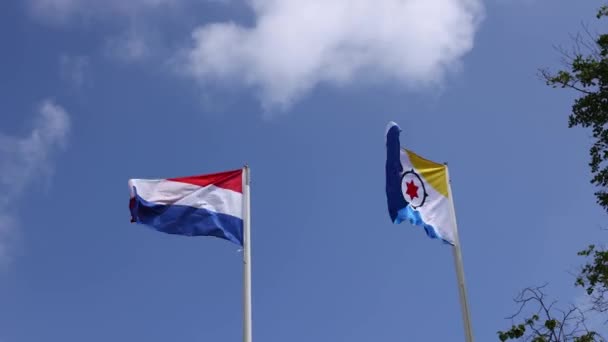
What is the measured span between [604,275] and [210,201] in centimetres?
868

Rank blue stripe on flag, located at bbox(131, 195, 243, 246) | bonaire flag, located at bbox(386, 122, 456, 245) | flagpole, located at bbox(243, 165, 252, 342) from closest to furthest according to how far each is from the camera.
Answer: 1. flagpole, located at bbox(243, 165, 252, 342)
2. blue stripe on flag, located at bbox(131, 195, 243, 246)
3. bonaire flag, located at bbox(386, 122, 456, 245)

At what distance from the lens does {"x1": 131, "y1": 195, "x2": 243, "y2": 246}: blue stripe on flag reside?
55.9ft

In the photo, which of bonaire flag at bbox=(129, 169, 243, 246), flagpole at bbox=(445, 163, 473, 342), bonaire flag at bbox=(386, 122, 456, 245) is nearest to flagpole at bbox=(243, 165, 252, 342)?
bonaire flag at bbox=(129, 169, 243, 246)

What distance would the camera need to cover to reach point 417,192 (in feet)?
57.8

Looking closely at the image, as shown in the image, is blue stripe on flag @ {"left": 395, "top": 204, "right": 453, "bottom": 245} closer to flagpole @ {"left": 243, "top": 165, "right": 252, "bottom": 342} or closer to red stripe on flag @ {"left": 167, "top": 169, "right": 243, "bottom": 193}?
flagpole @ {"left": 243, "top": 165, "right": 252, "bottom": 342}

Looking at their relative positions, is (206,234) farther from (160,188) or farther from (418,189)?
(418,189)

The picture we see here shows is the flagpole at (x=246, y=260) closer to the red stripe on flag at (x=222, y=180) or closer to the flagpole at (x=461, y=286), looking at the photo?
the red stripe on flag at (x=222, y=180)

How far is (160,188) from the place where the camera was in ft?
56.9

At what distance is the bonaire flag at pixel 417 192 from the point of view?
17.2 metres

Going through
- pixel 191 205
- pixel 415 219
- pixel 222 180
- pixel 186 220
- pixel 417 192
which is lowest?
pixel 415 219

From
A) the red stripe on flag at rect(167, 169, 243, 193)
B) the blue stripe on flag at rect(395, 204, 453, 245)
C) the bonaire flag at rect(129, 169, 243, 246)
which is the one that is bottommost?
the blue stripe on flag at rect(395, 204, 453, 245)

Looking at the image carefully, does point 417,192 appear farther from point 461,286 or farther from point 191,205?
point 191,205

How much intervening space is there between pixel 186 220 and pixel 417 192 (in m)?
4.92

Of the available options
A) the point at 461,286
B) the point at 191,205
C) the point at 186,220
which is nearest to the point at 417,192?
the point at 461,286
